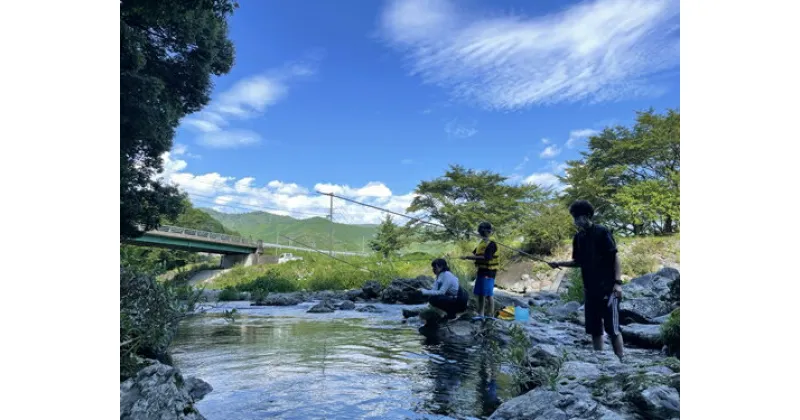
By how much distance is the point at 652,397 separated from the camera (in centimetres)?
169

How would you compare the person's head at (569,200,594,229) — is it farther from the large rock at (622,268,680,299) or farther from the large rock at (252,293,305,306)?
the large rock at (252,293,305,306)

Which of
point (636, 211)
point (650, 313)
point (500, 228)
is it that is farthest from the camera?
point (500, 228)

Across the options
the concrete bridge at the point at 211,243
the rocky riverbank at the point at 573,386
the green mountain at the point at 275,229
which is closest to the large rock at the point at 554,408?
the rocky riverbank at the point at 573,386

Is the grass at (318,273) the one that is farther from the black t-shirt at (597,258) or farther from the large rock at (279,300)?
the black t-shirt at (597,258)

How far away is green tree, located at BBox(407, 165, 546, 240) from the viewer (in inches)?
410

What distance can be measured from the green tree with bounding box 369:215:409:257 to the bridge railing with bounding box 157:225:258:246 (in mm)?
3668

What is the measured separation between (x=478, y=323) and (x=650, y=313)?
1576mm

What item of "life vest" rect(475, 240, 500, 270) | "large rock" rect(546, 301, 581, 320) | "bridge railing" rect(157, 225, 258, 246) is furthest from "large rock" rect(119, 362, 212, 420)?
"bridge railing" rect(157, 225, 258, 246)

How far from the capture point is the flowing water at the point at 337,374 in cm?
215

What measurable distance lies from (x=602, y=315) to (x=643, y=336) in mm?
895
